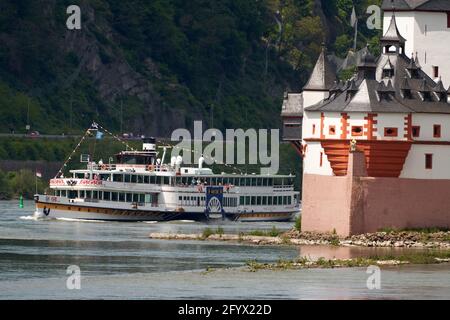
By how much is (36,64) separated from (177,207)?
4542cm

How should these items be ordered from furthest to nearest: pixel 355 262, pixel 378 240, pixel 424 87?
pixel 424 87 → pixel 378 240 → pixel 355 262

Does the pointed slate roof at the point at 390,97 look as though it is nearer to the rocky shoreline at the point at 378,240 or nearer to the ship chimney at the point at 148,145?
the rocky shoreline at the point at 378,240

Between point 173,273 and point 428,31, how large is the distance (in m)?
29.9

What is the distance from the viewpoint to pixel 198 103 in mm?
198375

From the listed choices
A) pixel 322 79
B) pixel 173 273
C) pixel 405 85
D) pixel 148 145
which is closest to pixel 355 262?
pixel 173 273

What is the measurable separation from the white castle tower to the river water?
1421 centimetres

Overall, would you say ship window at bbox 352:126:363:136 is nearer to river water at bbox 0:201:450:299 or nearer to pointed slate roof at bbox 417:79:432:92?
pointed slate roof at bbox 417:79:432:92

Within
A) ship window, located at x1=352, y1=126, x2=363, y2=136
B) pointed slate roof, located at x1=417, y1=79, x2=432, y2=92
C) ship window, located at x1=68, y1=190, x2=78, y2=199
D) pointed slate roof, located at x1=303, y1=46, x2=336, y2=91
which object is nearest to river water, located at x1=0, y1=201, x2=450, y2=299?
ship window, located at x1=352, y1=126, x2=363, y2=136

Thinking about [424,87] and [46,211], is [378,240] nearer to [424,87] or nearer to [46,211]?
[424,87]

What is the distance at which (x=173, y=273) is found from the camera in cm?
9012

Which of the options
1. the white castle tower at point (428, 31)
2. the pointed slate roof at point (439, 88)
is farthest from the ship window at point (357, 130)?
the white castle tower at point (428, 31)

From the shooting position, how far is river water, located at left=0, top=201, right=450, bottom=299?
8144 centimetres

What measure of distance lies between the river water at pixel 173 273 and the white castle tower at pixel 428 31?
14.2m
